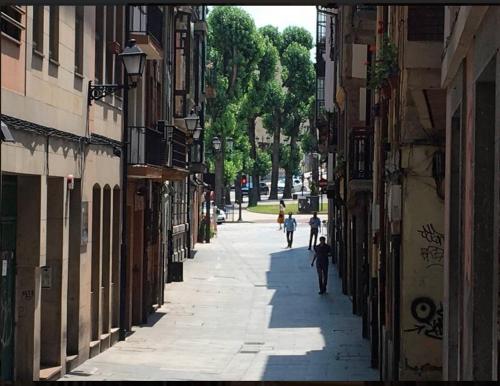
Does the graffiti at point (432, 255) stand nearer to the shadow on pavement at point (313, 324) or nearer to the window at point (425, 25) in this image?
the window at point (425, 25)

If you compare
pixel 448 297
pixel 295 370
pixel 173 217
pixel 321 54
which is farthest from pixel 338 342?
pixel 321 54

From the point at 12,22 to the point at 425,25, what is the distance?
5.02 m

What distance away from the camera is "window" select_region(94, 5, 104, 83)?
20109mm

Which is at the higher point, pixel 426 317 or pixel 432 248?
pixel 432 248

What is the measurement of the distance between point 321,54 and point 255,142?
20562 millimetres

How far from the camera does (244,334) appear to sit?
78.8ft

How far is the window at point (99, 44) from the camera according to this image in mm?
20109

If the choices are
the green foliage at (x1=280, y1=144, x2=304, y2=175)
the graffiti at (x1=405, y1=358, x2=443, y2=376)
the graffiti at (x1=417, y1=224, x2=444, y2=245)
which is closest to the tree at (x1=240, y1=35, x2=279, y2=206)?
the green foliage at (x1=280, y1=144, x2=304, y2=175)

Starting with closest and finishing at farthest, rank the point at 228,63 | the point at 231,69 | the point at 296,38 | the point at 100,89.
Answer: the point at 100,89, the point at 231,69, the point at 228,63, the point at 296,38

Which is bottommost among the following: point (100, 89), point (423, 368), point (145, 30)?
point (423, 368)

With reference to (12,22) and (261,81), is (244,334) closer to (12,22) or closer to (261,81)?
(12,22)

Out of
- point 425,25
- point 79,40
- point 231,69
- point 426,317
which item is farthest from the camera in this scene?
point 231,69

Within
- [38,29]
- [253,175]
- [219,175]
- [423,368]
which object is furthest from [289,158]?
[423,368]

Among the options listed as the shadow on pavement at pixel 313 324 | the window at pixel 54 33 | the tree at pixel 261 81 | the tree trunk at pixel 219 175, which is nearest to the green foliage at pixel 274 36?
the tree at pixel 261 81
